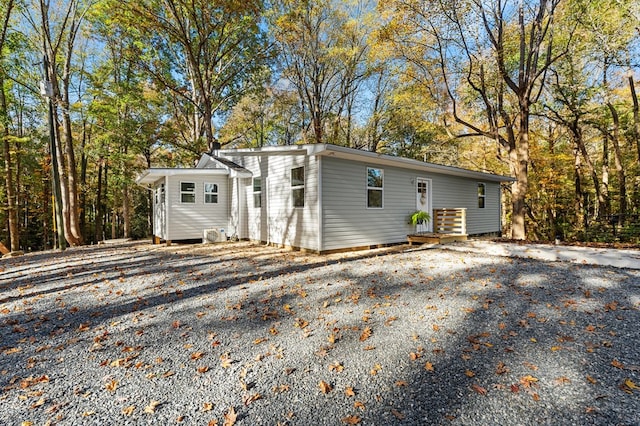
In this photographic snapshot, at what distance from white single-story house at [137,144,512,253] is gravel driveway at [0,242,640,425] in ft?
10.1

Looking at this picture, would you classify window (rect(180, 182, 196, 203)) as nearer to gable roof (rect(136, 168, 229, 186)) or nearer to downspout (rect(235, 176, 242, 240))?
gable roof (rect(136, 168, 229, 186))

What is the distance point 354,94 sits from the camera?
1773 centimetres

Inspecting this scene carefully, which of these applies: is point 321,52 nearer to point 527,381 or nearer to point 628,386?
point 527,381

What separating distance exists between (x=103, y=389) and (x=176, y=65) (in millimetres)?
16987

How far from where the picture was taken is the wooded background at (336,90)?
1023 centimetres

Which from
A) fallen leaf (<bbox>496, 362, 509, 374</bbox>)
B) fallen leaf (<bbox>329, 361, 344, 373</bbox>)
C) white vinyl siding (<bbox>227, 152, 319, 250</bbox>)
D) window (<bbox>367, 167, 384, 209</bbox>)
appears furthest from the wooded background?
fallen leaf (<bbox>329, 361, 344, 373</bbox>)

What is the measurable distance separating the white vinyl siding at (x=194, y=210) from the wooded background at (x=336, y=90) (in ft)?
11.7

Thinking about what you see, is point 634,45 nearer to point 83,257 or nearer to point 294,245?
point 294,245

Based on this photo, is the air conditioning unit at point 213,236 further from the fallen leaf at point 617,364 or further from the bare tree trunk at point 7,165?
the fallen leaf at point 617,364

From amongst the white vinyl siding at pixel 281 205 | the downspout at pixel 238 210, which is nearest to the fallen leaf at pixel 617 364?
the white vinyl siding at pixel 281 205

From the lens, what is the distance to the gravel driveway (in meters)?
1.96

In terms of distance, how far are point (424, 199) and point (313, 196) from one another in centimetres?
453

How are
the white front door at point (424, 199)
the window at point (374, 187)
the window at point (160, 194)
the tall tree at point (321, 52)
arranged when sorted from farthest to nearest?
the tall tree at point (321, 52) → the window at point (160, 194) → the white front door at point (424, 199) → the window at point (374, 187)

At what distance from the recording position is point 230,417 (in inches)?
74.2
